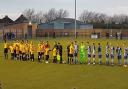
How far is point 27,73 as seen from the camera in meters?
33.6

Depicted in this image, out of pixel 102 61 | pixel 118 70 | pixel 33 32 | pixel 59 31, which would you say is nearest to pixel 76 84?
pixel 118 70

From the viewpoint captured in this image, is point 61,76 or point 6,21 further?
point 6,21

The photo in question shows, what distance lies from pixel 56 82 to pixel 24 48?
38.5 ft

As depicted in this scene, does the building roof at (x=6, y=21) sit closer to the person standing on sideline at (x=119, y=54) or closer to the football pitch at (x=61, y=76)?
the football pitch at (x=61, y=76)

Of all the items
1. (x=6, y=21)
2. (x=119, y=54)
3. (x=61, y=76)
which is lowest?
(x=61, y=76)

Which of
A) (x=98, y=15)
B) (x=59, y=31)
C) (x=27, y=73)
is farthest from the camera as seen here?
(x=98, y=15)

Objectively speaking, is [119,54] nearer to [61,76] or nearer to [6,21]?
[61,76]

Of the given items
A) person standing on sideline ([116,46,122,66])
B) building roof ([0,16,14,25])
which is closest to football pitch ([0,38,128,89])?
person standing on sideline ([116,46,122,66])

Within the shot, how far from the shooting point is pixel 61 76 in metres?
31.1

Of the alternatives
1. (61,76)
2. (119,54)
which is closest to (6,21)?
(119,54)

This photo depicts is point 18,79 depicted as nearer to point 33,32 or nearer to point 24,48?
point 24,48

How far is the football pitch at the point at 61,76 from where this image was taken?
27.7 m

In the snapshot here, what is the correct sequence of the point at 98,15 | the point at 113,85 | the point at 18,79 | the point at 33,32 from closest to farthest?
the point at 113,85 → the point at 18,79 → the point at 33,32 → the point at 98,15

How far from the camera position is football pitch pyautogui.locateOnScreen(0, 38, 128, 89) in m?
27.7
